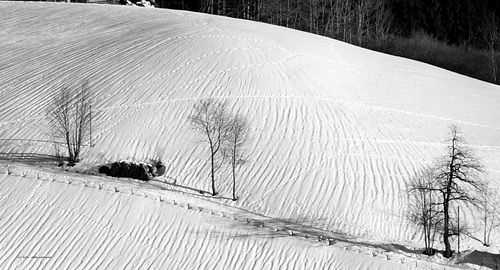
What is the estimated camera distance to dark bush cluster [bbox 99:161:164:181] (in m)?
44.3

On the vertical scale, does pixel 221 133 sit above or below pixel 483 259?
above

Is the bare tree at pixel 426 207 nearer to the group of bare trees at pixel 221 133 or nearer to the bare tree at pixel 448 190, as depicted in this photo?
the bare tree at pixel 448 190

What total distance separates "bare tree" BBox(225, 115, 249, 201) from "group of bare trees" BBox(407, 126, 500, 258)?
38.4 feet

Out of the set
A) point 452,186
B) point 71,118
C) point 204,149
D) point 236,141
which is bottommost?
point 204,149

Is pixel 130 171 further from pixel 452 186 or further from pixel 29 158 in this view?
pixel 452 186

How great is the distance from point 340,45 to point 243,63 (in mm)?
17929

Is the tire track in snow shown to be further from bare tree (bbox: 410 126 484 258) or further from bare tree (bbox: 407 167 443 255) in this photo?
bare tree (bbox: 410 126 484 258)

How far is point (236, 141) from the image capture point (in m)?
47.2

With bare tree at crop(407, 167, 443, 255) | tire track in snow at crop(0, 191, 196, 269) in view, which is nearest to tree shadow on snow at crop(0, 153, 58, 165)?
tire track in snow at crop(0, 191, 196, 269)

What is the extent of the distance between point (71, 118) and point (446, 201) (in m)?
28.8

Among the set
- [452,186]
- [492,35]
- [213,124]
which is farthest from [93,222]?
[492,35]

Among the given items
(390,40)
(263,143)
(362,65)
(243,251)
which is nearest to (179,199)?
(243,251)

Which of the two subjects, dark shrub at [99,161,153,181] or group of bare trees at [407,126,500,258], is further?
dark shrub at [99,161,153,181]

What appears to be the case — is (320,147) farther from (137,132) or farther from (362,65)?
(362,65)
